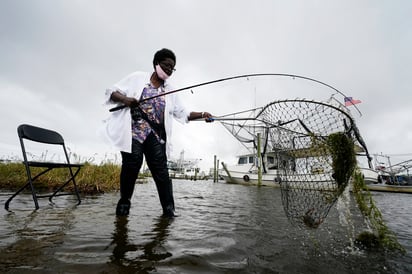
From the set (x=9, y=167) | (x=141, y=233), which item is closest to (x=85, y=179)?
(x=9, y=167)

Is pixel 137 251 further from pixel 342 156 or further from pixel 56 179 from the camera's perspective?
pixel 56 179

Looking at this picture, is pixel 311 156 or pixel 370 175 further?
pixel 370 175

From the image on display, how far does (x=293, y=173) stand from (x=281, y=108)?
0.73m

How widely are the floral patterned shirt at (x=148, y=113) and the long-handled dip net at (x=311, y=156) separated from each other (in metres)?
1.36

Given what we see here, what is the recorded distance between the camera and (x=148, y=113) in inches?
113

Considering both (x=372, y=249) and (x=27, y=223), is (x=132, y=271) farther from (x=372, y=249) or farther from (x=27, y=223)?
(x=372, y=249)

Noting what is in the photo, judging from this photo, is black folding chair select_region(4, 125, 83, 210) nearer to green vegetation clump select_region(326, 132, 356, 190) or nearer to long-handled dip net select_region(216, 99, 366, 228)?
long-handled dip net select_region(216, 99, 366, 228)

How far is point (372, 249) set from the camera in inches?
78.2

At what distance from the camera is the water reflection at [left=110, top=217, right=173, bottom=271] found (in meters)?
1.30

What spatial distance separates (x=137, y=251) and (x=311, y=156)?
→ 1887mm

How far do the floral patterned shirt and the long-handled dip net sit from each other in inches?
53.7

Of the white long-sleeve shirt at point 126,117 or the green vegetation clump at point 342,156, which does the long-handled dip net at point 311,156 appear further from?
the white long-sleeve shirt at point 126,117

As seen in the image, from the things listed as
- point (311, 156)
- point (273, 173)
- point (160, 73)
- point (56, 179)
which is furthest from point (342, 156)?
point (273, 173)

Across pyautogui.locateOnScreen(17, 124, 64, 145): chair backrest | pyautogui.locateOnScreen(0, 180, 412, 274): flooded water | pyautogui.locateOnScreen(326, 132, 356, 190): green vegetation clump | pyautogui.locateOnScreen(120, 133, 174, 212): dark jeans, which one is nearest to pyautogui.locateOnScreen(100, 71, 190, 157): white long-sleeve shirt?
pyautogui.locateOnScreen(120, 133, 174, 212): dark jeans
